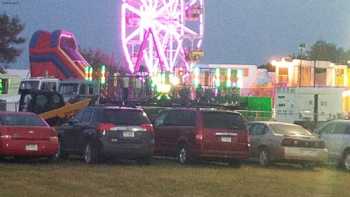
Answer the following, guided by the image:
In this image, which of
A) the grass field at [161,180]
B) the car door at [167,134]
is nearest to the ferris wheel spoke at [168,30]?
the car door at [167,134]

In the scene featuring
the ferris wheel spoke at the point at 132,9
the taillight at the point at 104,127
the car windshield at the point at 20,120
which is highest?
the ferris wheel spoke at the point at 132,9

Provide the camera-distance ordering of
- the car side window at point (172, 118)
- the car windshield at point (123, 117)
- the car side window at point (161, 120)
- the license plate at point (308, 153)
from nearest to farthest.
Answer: the car windshield at point (123, 117) → the license plate at point (308, 153) → the car side window at point (172, 118) → the car side window at point (161, 120)

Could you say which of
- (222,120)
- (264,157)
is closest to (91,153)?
(222,120)

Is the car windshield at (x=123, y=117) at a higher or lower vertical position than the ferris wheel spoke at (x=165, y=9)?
lower

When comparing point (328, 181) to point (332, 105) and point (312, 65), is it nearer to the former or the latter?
point (332, 105)

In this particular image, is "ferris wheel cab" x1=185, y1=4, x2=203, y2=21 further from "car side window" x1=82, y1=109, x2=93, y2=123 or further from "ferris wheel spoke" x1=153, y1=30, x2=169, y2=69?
"car side window" x1=82, y1=109, x2=93, y2=123

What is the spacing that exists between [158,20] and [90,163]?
37.4 metres

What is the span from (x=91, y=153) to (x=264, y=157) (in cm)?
540

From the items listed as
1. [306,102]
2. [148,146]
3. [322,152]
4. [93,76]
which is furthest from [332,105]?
[148,146]

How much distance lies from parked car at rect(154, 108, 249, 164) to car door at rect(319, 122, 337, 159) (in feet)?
10.6

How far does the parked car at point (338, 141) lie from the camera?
21.7 metres

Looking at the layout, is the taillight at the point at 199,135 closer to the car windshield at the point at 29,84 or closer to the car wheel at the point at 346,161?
the car wheel at the point at 346,161

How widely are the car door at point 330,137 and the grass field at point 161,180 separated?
5.26ft

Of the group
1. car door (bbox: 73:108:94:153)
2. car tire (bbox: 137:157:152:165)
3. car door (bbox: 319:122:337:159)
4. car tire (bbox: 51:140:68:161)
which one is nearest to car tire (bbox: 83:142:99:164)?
car door (bbox: 73:108:94:153)
